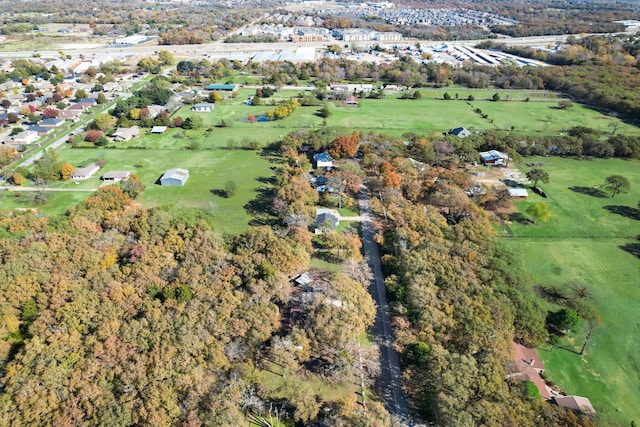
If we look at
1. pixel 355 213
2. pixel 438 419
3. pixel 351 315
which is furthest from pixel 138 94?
pixel 438 419

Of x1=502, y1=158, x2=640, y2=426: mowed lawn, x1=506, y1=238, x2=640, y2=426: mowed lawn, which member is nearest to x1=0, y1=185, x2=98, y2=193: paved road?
x1=502, y1=158, x2=640, y2=426: mowed lawn

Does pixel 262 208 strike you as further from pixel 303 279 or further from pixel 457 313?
pixel 457 313

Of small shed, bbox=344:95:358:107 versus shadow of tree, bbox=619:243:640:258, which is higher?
small shed, bbox=344:95:358:107

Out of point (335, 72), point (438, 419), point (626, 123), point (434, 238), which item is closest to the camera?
point (438, 419)

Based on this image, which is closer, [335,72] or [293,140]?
[293,140]

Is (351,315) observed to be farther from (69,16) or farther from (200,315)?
(69,16)

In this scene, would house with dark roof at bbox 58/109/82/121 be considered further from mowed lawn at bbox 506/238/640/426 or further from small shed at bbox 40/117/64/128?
mowed lawn at bbox 506/238/640/426

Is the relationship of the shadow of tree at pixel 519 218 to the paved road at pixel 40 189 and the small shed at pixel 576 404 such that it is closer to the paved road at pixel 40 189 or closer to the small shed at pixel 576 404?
the small shed at pixel 576 404
